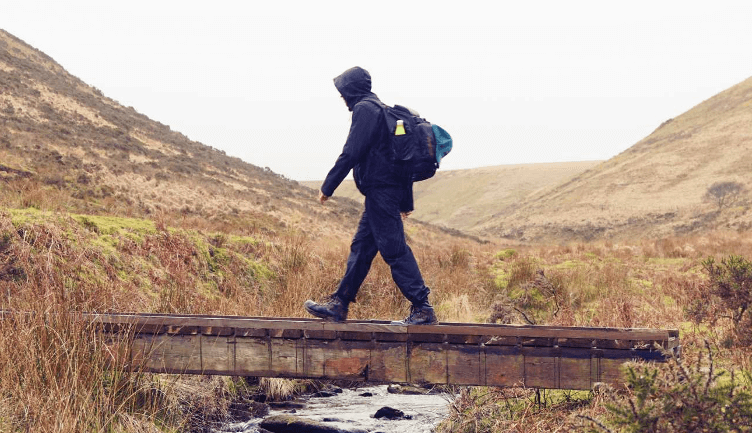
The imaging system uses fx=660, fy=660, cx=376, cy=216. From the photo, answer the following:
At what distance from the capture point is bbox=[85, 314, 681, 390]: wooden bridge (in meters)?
5.15

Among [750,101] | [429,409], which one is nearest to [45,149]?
[429,409]

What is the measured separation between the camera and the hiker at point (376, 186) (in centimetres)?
532

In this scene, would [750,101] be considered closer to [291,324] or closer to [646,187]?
[646,187]

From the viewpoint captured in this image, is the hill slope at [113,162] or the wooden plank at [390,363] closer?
the wooden plank at [390,363]

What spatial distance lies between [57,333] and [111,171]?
2470 cm

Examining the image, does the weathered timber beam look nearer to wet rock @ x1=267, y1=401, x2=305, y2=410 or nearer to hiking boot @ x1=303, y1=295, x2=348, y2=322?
hiking boot @ x1=303, y1=295, x2=348, y2=322

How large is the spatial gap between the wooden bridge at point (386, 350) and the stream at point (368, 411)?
4.61 feet

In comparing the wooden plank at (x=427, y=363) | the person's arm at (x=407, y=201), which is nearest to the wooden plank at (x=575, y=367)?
the wooden plank at (x=427, y=363)

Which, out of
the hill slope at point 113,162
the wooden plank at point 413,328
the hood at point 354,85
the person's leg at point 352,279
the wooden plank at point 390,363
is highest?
the hill slope at point 113,162

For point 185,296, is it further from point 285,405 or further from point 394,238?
point 394,238

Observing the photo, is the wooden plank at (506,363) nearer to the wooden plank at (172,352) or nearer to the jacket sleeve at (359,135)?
the jacket sleeve at (359,135)

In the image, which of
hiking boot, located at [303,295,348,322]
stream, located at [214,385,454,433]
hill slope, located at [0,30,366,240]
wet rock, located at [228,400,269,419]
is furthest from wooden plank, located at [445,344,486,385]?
hill slope, located at [0,30,366,240]

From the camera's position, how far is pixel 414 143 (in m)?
5.26

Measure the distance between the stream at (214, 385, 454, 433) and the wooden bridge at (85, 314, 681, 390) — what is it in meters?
1.41
